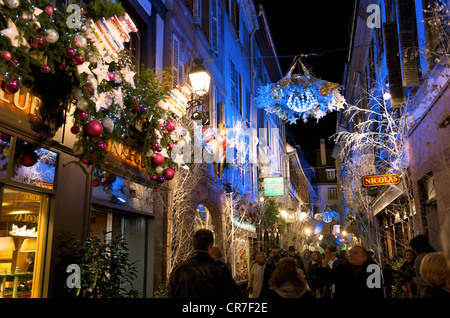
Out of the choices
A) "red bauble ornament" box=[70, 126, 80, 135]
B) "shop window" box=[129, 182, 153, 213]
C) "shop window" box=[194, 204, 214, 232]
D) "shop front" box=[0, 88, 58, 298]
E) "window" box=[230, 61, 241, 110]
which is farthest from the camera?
"window" box=[230, 61, 241, 110]

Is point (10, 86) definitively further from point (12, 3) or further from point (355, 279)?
point (355, 279)

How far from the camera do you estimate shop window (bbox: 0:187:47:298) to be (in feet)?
19.5

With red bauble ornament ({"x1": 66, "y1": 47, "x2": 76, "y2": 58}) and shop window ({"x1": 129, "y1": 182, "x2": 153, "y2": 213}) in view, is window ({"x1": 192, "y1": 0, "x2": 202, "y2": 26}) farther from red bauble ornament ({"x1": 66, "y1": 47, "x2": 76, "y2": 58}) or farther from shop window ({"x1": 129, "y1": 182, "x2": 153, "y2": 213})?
red bauble ornament ({"x1": 66, "y1": 47, "x2": 76, "y2": 58})

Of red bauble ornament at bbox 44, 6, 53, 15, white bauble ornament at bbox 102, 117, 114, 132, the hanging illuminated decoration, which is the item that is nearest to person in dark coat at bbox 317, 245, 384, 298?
white bauble ornament at bbox 102, 117, 114, 132

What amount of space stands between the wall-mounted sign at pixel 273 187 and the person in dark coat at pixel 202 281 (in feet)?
61.3

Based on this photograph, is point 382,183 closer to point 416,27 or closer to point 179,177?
point 416,27

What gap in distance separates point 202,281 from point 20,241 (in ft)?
10.8

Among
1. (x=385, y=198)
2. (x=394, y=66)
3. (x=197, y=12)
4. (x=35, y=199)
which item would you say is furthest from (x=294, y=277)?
(x=385, y=198)

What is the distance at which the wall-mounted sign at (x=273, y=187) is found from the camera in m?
23.0

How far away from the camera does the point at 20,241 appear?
6176mm

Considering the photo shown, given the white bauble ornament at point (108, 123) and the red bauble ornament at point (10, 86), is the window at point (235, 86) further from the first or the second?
the red bauble ornament at point (10, 86)

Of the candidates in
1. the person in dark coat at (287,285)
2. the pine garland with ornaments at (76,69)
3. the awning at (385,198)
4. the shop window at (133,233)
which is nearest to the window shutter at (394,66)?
the awning at (385,198)
